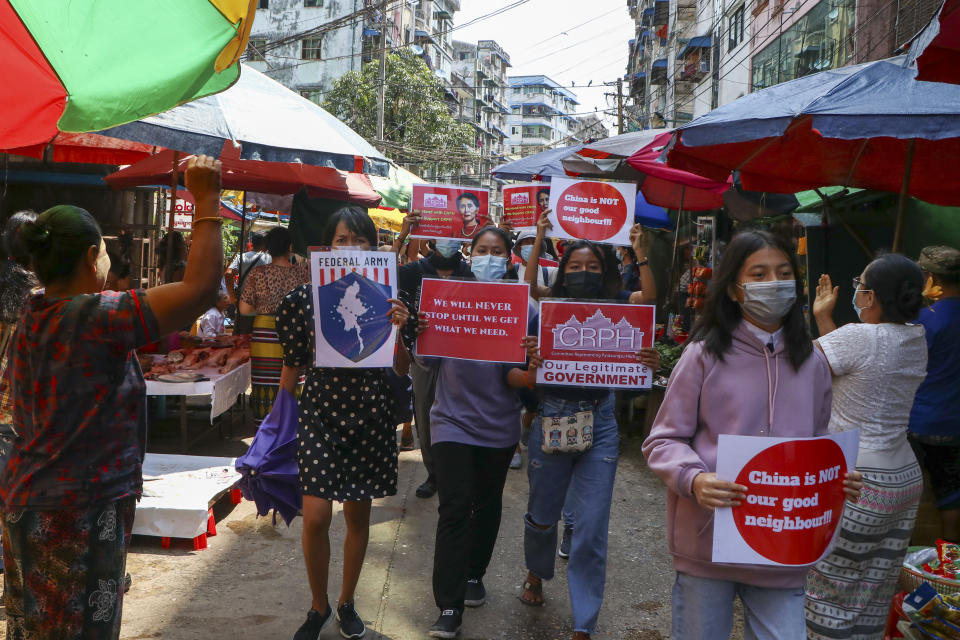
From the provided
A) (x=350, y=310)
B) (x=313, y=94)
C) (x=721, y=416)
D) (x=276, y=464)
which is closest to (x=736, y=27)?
(x=313, y=94)

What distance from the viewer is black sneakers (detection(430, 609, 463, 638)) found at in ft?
13.3

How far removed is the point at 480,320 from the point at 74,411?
201 centimetres

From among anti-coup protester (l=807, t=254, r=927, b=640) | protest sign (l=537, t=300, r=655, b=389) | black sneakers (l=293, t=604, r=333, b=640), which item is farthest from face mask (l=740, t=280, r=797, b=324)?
black sneakers (l=293, t=604, r=333, b=640)

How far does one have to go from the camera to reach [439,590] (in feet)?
13.4

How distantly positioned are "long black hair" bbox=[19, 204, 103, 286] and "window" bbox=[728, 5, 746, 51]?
84.2 feet

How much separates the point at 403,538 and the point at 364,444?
1849 millimetres

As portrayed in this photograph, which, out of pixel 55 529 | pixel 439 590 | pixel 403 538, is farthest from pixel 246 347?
pixel 55 529

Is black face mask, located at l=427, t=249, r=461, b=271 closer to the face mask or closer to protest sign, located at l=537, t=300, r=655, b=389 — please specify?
protest sign, located at l=537, t=300, r=655, b=389

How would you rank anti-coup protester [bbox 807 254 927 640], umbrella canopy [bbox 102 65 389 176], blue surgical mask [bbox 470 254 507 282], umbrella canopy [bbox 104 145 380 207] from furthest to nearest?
1. umbrella canopy [bbox 104 145 380 207]
2. umbrella canopy [bbox 102 65 389 176]
3. blue surgical mask [bbox 470 254 507 282]
4. anti-coup protester [bbox 807 254 927 640]

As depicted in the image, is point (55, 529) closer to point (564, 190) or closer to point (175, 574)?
point (175, 574)

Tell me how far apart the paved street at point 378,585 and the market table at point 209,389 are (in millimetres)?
1296

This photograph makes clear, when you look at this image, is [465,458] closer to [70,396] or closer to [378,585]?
[378,585]

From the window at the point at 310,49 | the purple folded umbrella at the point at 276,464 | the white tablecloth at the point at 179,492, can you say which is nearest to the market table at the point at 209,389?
the white tablecloth at the point at 179,492

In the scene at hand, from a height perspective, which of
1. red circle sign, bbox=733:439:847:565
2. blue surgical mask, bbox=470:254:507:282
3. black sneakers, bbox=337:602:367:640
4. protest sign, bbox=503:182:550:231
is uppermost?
protest sign, bbox=503:182:550:231
